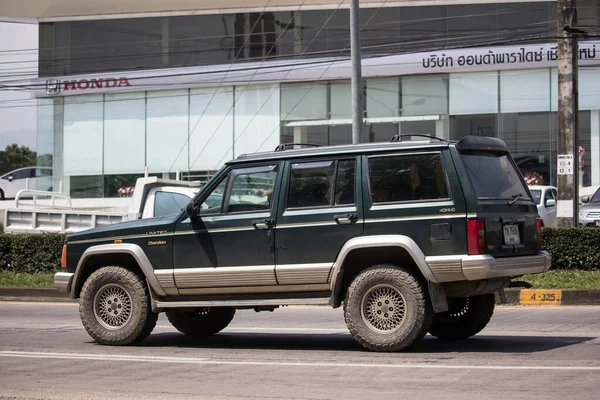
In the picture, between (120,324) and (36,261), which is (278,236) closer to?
(120,324)

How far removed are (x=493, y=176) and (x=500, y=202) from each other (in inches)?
15.1

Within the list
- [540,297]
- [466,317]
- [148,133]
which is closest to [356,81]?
[540,297]

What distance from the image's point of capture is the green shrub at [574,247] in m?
16.9

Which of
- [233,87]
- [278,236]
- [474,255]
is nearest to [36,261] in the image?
[278,236]

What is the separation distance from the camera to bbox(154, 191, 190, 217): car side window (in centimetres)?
1722

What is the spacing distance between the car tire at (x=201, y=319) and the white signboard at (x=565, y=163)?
34.0ft

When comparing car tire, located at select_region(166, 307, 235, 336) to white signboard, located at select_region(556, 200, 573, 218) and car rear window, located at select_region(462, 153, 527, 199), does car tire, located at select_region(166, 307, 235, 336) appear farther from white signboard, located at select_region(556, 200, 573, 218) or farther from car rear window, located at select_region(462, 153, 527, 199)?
white signboard, located at select_region(556, 200, 573, 218)

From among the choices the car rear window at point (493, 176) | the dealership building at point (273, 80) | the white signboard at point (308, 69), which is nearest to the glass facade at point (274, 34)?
the dealership building at point (273, 80)

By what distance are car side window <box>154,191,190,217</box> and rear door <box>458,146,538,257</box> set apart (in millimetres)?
8815

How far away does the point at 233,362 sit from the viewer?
8.68 m

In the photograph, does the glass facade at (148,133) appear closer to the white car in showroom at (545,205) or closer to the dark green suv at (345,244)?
the white car in showroom at (545,205)

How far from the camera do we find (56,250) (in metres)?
19.6

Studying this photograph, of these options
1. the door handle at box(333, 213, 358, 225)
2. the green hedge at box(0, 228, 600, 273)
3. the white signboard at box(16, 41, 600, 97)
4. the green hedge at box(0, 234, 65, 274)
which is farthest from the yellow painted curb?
the white signboard at box(16, 41, 600, 97)

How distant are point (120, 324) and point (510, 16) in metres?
27.3
